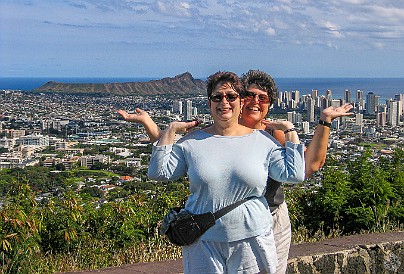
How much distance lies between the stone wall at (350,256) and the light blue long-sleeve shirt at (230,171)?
1.48 m

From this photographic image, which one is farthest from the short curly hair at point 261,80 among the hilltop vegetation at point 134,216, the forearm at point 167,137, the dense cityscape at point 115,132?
the dense cityscape at point 115,132

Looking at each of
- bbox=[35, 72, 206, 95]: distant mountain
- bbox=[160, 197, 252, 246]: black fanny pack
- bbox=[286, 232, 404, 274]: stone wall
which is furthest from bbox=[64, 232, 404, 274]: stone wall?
bbox=[35, 72, 206, 95]: distant mountain

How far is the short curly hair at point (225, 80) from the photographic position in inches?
101

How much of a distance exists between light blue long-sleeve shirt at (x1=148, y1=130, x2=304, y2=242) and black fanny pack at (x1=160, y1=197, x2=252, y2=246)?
18 millimetres

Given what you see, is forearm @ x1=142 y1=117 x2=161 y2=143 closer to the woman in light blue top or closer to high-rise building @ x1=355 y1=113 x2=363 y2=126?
the woman in light blue top

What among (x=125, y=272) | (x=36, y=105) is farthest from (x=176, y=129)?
(x=36, y=105)

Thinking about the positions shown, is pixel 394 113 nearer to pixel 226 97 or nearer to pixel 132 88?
pixel 226 97

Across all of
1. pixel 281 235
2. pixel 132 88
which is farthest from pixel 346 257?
pixel 132 88

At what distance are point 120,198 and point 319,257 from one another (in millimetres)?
2411

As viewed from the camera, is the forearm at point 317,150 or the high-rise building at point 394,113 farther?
the high-rise building at point 394,113

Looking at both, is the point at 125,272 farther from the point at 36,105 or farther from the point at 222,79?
the point at 36,105

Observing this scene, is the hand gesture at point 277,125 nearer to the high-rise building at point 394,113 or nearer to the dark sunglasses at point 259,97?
the dark sunglasses at point 259,97

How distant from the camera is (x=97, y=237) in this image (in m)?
4.88

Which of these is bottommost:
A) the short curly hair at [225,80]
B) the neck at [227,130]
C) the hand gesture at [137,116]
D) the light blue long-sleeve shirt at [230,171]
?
the light blue long-sleeve shirt at [230,171]
